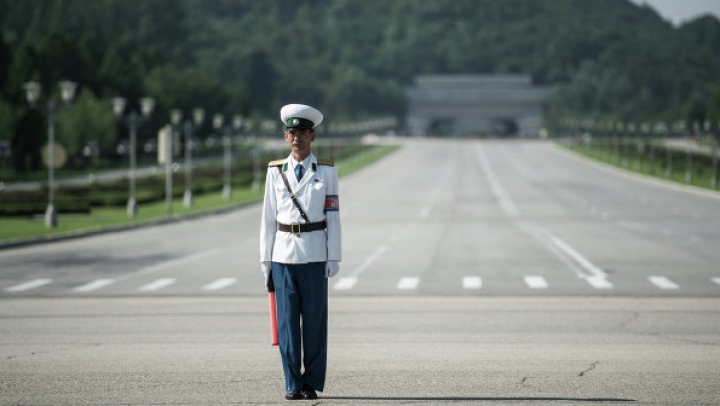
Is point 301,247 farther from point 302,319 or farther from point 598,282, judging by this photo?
point 598,282

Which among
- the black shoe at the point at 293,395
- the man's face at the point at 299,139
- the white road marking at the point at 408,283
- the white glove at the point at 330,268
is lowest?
the white road marking at the point at 408,283

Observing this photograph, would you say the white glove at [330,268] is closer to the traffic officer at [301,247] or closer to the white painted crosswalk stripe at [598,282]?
the traffic officer at [301,247]

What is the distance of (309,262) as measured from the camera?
31.6 feet

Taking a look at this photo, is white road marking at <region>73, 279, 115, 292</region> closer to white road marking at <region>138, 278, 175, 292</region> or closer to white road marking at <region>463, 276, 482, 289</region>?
white road marking at <region>138, 278, 175, 292</region>

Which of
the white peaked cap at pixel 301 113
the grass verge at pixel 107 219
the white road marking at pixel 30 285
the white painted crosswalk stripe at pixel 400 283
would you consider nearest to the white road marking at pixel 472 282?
the white painted crosswalk stripe at pixel 400 283

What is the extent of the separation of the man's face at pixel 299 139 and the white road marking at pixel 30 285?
13.0 m

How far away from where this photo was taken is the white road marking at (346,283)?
2197 cm

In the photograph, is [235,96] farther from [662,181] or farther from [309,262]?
[309,262]

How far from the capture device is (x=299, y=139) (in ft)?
31.7

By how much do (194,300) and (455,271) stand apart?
787 centimetres

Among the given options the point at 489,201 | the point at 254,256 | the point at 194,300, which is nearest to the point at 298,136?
the point at 194,300

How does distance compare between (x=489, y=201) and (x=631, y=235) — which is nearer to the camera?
(x=631, y=235)

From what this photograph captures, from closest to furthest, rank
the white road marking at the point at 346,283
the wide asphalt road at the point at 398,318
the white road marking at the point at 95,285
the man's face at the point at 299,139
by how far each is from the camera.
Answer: the man's face at the point at 299,139 → the wide asphalt road at the point at 398,318 → the white road marking at the point at 95,285 → the white road marking at the point at 346,283

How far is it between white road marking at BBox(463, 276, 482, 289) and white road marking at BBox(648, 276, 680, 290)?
327 cm
